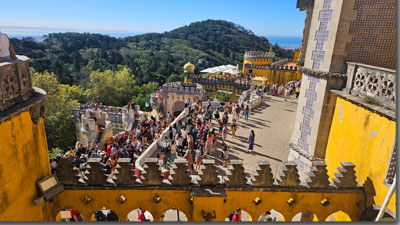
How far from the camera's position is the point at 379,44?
786 centimetres

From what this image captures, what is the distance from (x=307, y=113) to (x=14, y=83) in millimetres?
8677

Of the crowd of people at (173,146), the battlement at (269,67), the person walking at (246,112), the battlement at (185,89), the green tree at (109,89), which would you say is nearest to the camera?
the crowd of people at (173,146)

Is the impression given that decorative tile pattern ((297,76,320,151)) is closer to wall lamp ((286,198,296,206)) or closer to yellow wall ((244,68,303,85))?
wall lamp ((286,198,296,206))

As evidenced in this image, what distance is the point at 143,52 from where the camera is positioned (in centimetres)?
9575

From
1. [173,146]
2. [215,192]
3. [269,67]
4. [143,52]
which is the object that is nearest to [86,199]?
[215,192]

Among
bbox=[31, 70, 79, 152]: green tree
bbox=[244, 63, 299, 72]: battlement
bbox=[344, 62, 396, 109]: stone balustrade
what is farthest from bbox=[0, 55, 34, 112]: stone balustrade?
bbox=[244, 63, 299, 72]: battlement

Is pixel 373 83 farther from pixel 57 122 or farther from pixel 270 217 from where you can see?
pixel 57 122

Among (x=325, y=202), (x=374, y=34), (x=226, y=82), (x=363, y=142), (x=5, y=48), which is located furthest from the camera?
(x=226, y=82)

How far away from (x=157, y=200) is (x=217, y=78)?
33192mm

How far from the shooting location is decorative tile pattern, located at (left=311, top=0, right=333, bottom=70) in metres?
8.27

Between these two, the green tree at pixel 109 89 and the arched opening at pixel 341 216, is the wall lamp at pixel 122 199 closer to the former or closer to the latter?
the arched opening at pixel 341 216

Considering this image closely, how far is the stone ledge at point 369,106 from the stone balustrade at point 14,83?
755 cm

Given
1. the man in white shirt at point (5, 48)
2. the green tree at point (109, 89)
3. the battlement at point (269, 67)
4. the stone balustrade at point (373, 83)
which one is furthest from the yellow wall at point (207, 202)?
the green tree at point (109, 89)

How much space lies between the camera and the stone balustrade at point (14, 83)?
459cm
